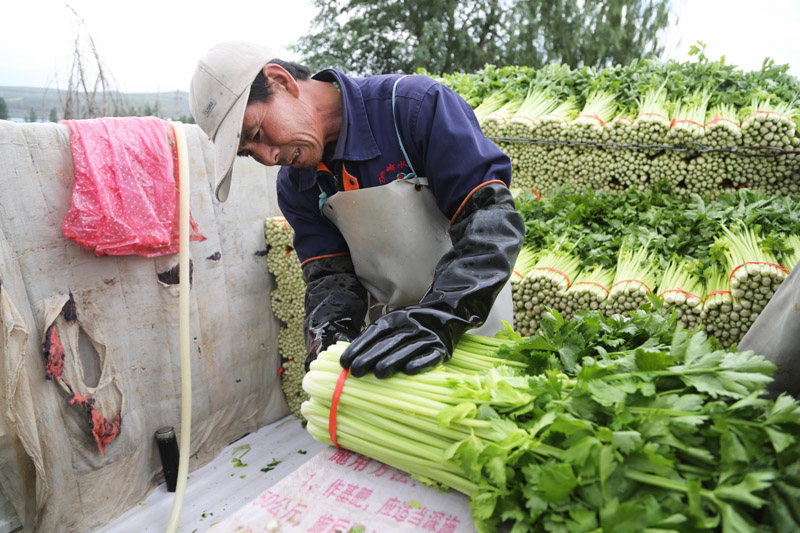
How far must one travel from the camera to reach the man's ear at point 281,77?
6.48 ft

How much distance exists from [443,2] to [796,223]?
43.8 feet

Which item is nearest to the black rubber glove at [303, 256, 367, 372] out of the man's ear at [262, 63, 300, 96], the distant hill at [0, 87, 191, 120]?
the man's ear at [262, 63, 300, 96]

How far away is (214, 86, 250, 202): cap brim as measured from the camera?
6.24 feet

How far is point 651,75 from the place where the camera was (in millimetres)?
4457

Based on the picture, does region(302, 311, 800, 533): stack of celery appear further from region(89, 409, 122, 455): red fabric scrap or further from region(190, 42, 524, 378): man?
region(89, 409, 122, 455): red fabric scrap

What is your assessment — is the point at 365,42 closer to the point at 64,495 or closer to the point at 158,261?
the point at 158,261

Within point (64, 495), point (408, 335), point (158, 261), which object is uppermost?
point (408, 335)

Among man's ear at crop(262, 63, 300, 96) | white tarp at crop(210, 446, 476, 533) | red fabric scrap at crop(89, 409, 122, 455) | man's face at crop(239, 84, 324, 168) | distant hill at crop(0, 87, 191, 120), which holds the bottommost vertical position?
red fabric scrap at crop(89, 409, 122, 455)

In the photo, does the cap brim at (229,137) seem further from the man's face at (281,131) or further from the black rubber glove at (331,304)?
the black rubber glove at (331,304)

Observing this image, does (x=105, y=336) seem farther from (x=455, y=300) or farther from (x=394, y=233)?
(x=455, y=300)

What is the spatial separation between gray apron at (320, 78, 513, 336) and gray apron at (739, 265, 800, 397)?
1019 mm

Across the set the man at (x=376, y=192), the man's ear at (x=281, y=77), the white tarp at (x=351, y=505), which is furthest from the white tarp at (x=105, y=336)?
the white tarp at (x=351, y=505)

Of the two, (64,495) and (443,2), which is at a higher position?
(443,2)

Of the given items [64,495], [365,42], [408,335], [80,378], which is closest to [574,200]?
[408,335]
